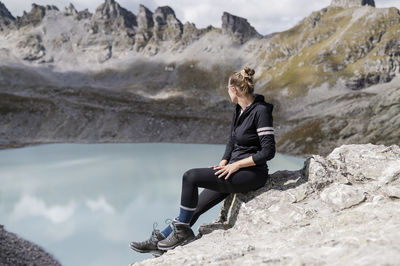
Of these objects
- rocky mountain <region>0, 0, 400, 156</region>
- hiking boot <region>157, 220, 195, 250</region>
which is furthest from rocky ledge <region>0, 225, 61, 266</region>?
rocky mountain <region>0, 0, 400, 156</region>

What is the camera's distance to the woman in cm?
633

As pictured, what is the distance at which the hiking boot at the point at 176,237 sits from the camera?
249 inches

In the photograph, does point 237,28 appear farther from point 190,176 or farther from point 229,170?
point 190,176

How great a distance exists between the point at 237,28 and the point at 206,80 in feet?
180

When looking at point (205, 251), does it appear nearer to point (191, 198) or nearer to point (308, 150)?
point (191, 198)

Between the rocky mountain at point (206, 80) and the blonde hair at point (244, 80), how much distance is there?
3258 centimetres

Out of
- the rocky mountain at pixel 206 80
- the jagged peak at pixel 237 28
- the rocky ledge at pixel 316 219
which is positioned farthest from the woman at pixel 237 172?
the jagged peak at pixel 237 28

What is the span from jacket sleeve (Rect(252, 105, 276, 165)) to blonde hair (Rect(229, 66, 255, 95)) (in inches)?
22.1

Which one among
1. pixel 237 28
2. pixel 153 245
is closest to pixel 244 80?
pixel 153 245

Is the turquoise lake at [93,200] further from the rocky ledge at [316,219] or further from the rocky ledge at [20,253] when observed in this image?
the rocky ledge at [316,219]

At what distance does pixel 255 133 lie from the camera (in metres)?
6.57

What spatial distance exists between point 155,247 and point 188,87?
136652 mm

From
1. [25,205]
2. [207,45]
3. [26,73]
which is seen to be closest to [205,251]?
[25,205]

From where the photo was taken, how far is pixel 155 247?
6.52 metres
